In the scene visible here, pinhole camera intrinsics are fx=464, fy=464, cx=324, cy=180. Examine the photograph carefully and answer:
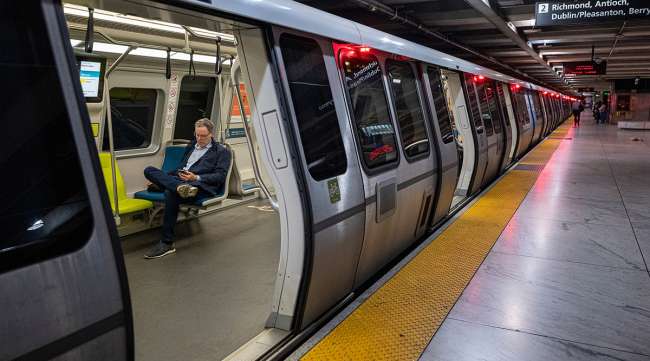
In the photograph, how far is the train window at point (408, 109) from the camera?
415 cm

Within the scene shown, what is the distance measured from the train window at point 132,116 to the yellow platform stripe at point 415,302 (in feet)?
12.9

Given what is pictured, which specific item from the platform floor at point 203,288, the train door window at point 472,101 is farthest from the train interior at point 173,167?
the train door window at point 472,101

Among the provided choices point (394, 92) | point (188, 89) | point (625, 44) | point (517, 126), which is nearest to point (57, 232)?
point (394, 92)

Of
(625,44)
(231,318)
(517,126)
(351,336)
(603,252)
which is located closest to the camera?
(351,336)

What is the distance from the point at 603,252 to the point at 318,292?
321 cm

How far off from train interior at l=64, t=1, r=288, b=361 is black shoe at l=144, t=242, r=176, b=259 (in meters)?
0.09

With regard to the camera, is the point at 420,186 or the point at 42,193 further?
the point at 420,186

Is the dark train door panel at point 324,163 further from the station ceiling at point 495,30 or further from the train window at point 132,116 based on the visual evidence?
the train window at point 132,116

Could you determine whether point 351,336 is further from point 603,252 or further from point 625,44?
point 625,44

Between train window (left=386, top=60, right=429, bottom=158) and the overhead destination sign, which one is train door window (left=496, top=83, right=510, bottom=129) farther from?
train window (left=386, top=60, right=429, bottom=158)

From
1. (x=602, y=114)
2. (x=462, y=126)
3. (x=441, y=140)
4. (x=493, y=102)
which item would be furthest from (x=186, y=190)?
(x=602, y=114)

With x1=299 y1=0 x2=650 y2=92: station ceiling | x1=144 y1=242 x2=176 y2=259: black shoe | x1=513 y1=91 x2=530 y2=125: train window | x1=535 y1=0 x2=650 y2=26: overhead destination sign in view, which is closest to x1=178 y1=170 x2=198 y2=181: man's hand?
x1=144 y1=242 x2=176 y2=259: black shoe

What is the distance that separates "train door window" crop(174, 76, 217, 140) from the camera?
6672 mm

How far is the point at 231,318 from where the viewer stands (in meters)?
3.21
